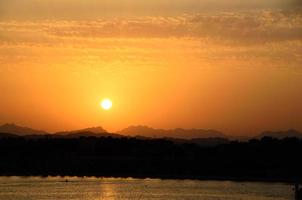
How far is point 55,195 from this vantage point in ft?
267

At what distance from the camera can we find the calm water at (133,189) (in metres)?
81.6

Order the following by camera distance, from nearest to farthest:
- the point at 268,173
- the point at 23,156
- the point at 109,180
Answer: the point at 109,180
the point at 268,173
the point at 23,156

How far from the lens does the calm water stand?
81.6 m

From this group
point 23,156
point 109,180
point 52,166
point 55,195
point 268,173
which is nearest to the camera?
point 55,195

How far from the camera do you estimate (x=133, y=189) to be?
297 feet

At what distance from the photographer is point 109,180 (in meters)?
107

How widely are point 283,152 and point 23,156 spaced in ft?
137

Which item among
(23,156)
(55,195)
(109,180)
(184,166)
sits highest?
(23,156)

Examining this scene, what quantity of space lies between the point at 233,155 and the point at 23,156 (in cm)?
3391

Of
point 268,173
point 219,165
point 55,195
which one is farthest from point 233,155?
point 55,195

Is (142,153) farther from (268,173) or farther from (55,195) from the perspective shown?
(55,195)

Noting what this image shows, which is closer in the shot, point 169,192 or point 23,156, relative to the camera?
point 169,192

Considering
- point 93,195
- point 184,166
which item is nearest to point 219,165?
point 184,166

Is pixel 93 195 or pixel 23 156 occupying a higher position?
pixel 23 156
